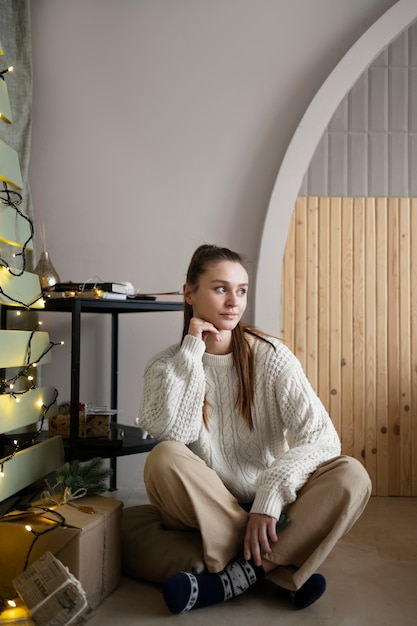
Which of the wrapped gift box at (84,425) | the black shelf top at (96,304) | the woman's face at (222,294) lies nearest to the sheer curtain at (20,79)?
the black shelf top at (96,304)

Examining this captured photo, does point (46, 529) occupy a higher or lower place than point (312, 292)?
lower

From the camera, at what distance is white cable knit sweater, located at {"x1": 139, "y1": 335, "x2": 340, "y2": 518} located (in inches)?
73.8

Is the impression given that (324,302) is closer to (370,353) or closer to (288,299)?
(288,299)

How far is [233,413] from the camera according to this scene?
6.51 feet

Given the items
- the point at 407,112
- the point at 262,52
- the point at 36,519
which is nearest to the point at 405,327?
the point at 407,112

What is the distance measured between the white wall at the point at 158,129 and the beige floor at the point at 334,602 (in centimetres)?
118

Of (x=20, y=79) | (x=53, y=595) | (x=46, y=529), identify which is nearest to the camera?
(x=53, y=595)

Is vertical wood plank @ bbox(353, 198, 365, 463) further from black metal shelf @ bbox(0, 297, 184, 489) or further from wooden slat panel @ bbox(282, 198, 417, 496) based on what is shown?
black metal shelf @ bbox(0, 297, 184, 489)

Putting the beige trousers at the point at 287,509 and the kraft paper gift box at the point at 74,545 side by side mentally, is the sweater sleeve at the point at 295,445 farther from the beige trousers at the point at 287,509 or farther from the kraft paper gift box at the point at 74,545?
the kraft paper gift box at the point at 74,545

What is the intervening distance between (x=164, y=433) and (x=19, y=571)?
1.63ft

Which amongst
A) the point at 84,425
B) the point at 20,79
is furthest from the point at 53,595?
the point at 20,79

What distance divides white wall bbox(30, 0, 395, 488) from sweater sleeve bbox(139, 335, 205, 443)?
0.92 m

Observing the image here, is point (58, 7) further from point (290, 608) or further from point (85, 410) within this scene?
point (290, 608)

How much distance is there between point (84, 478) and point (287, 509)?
0.57 meters
